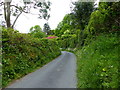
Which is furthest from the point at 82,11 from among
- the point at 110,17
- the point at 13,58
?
the point at 13,58

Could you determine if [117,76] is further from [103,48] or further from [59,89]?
[103,48]

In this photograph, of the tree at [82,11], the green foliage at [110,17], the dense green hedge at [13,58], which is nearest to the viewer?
the dense green hedge at [13,58]

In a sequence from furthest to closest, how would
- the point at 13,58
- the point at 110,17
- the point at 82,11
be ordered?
1. the point at 82,11
2. the point at 110,17
3. the point at 13,58

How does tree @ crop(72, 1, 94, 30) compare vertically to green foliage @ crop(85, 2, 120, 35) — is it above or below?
above

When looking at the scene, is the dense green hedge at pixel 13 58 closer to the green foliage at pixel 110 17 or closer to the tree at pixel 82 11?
the green foliage at pixel 110 17

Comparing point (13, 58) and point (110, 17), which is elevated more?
point (110, 17)

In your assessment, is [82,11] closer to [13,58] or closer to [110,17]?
[110,17]

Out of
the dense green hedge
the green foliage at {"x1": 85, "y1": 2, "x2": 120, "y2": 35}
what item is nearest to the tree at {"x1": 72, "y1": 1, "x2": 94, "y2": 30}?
the green foliage at {"x1": 85, "y1": 2, "x2": 120, "y2": 35}

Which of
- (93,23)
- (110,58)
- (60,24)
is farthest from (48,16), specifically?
(60,24)

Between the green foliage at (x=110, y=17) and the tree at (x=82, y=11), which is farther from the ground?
the tree at (x=82, y=11)

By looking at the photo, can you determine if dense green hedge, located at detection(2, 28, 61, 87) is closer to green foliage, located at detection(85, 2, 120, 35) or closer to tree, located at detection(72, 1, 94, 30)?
green foliage, located at detection(85, 2, 120, 35)

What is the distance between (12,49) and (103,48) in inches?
208

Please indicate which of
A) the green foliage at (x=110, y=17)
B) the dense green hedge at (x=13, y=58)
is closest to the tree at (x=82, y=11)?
the green foliage at (x=110, y=17)

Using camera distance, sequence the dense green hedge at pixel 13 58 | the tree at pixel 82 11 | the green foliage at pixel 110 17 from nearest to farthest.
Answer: the dense green hedge at pixel 13 58 → the green foliage at pixel 110 17 → the tree at pixel 82 11
